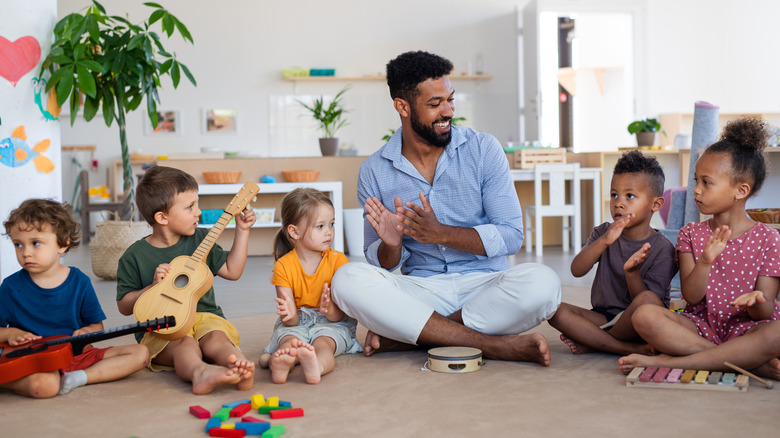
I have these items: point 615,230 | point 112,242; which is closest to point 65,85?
point 112,242

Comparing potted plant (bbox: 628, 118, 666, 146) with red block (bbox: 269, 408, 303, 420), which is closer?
red block (bbox: 269, 408, 303, 420)

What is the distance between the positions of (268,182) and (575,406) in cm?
428

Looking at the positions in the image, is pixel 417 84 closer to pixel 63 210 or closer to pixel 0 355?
pixel 63 210

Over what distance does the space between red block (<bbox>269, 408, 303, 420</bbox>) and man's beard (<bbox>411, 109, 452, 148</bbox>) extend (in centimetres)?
103

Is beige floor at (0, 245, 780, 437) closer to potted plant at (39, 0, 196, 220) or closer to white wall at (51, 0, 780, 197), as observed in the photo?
potted plant at (39, 0, 196, 220)

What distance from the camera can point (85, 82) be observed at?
3982mm

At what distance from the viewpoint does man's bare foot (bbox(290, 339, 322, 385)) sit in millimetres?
1995

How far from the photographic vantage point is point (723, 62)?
345 inches

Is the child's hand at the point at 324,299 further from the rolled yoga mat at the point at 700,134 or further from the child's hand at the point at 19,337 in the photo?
the rolled yoga mat at the point at 700,134

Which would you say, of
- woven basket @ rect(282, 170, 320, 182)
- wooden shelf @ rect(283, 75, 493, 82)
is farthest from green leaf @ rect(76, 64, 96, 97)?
wooden shelf @ rect(283, 75, 493, 82)

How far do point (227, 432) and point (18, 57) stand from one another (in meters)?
3.16

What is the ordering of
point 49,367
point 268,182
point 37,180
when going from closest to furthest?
point 49,367 < point 37,180 < point 268,182

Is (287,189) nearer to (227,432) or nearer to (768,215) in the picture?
(768,215)

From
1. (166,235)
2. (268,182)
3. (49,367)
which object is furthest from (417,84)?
(268,182)
